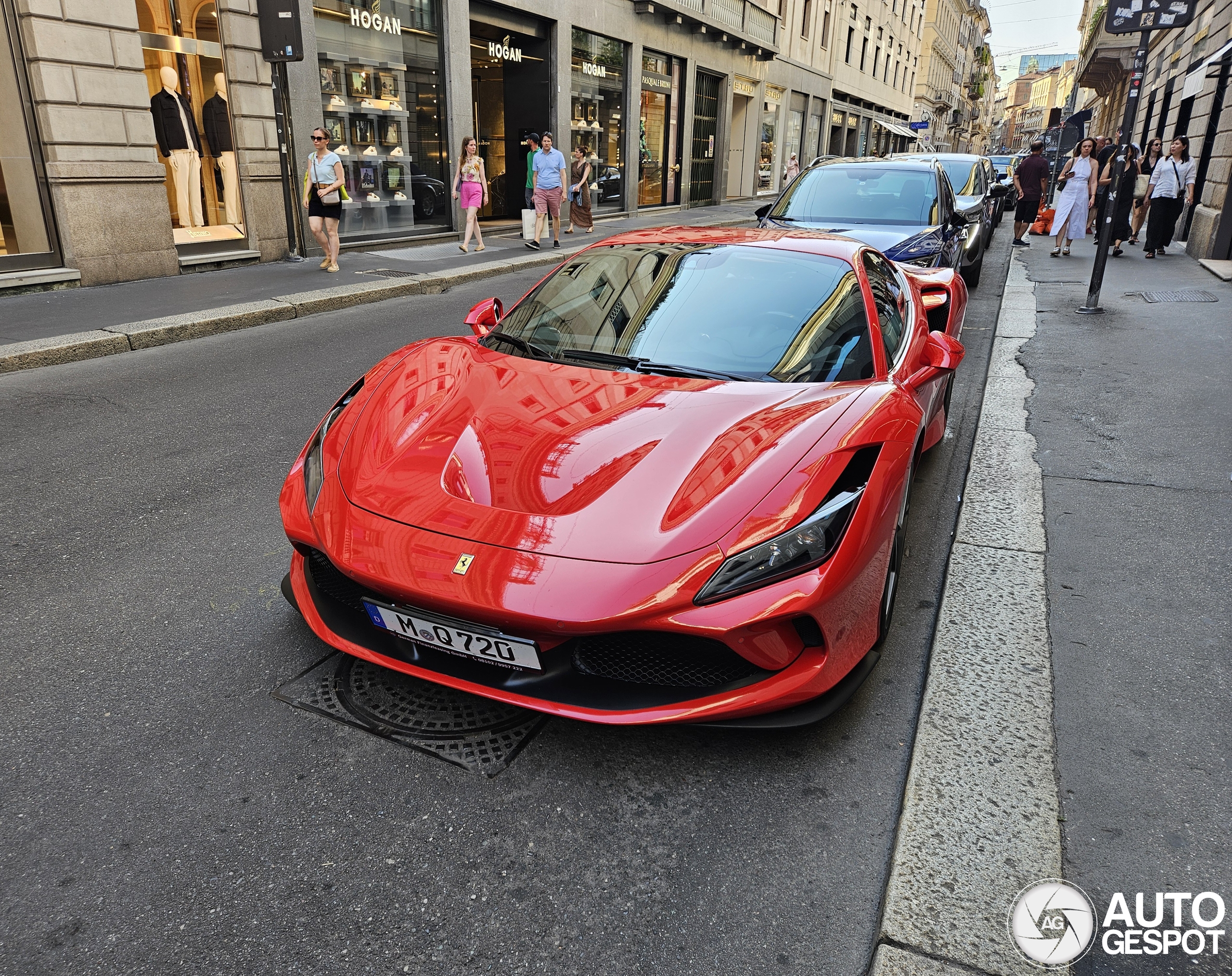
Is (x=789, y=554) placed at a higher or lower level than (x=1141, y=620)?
higher

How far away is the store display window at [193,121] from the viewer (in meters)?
11.1

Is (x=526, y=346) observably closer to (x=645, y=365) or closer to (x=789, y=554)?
(x=645, y=365)

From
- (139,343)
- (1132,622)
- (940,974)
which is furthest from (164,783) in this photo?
(139,343)

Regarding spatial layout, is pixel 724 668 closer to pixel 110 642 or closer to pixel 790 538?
pixel 790 538

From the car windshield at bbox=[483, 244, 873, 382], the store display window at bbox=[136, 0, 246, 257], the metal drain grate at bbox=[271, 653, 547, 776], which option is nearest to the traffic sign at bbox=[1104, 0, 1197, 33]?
the car windshield at bbox=[483, 244, 873, 382]

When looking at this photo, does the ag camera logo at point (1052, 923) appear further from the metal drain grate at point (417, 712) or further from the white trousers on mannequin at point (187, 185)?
the white trousers on mannequin at point (187, 185)

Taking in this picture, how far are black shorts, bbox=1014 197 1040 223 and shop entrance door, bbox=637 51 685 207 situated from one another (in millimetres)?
9893

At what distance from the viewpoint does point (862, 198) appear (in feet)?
28.5

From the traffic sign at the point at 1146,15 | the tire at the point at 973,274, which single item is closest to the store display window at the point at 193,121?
the tire at the point at 973,274

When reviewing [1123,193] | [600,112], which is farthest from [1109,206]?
[600,112]

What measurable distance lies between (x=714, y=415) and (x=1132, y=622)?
1784 millimetres

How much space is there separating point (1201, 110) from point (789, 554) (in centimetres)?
1855

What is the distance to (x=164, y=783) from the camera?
2299mm

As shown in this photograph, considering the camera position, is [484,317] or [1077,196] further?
[1077,196]
